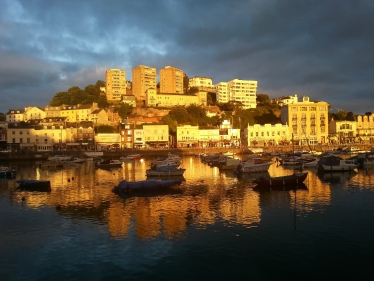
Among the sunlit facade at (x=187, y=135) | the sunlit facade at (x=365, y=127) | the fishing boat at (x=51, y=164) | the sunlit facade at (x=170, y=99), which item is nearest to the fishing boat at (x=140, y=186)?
the fishing boat at (x=51, y=164)

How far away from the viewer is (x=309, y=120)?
87312mm

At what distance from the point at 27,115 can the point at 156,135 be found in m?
38.3

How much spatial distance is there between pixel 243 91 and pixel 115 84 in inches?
1715

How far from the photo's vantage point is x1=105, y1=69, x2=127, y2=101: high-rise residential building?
106375 mm

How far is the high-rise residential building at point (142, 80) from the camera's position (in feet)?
362

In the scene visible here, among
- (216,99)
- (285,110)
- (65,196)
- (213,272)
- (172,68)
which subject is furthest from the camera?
(216,99)

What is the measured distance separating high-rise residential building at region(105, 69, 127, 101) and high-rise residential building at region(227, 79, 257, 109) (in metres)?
36.9

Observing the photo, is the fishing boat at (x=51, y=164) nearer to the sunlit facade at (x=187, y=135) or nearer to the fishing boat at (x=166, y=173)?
the fishing boat at (x=166, y=173)

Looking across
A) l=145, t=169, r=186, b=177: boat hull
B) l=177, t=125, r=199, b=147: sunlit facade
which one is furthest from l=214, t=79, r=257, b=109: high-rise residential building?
l=145, t=169, r=186, b=177: boat hull

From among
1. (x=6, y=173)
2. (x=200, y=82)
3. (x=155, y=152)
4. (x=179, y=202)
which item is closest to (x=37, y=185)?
(x=6, y=173)

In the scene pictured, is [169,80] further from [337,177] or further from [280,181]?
[280,181]

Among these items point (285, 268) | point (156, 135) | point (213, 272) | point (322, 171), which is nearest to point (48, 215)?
point (213, 272)

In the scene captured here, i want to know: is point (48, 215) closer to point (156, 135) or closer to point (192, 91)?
point (156, 135)

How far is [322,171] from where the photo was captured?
3650 cm
